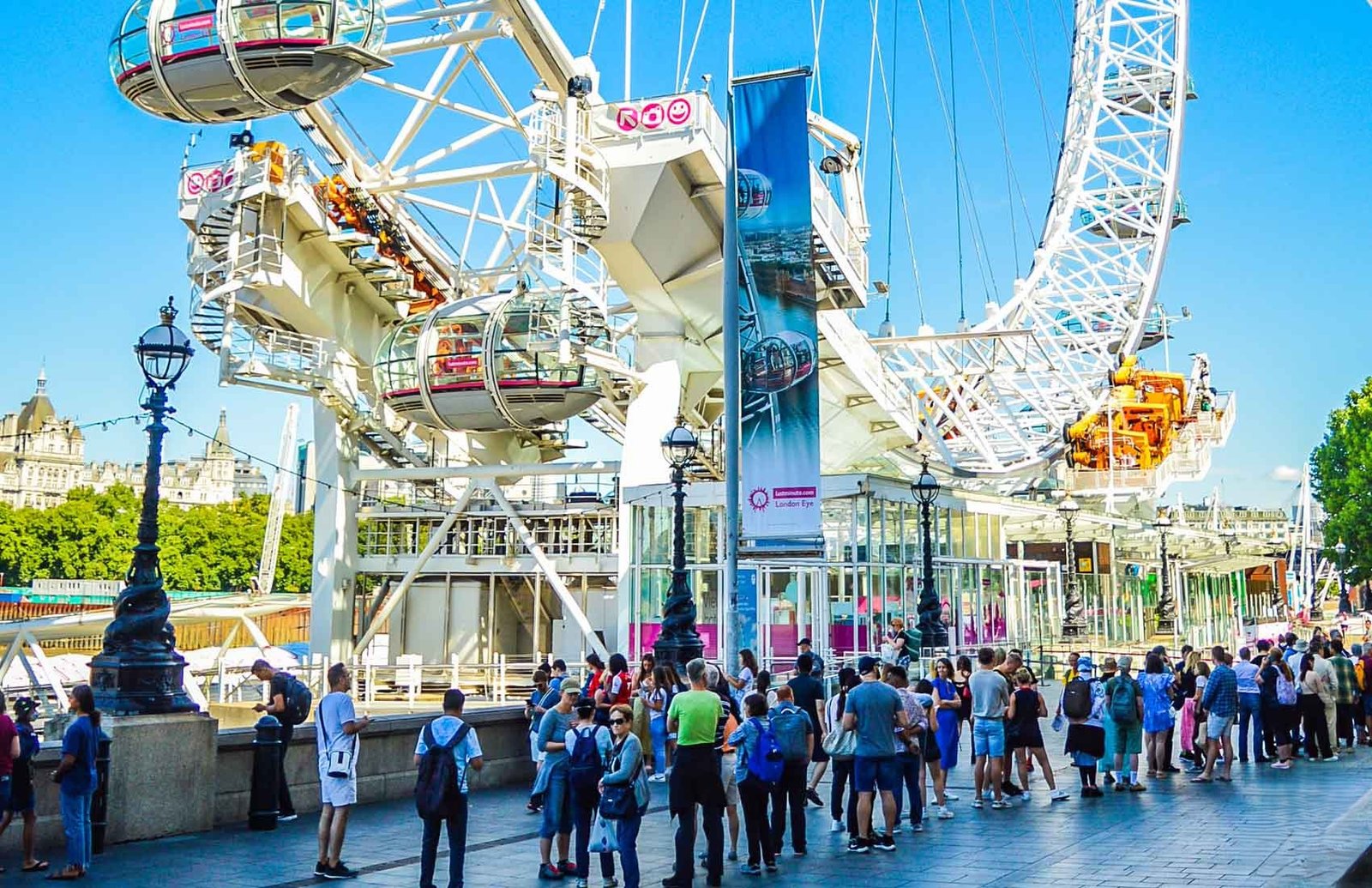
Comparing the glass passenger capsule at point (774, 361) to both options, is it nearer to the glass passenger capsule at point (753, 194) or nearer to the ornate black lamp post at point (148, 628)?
the glass passenger capsule at point (753, 194)

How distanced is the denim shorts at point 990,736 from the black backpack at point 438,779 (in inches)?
267

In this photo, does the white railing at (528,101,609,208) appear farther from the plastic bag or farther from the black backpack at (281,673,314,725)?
the plastic bag

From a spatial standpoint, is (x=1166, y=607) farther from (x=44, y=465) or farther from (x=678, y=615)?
(x=44, y=465)

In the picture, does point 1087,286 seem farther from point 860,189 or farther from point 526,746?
point 526,746

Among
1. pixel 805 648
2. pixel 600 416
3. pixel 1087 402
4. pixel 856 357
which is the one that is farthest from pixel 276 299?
pixel 1087 402

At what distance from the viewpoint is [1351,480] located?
5556 centimetres

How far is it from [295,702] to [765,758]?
5.33 metres

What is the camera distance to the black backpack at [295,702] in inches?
521

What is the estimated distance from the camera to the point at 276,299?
33.5 meters

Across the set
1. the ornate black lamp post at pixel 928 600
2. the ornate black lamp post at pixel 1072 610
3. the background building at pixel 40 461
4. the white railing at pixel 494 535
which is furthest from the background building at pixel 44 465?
the ornate black lamp post at pixel 928 600

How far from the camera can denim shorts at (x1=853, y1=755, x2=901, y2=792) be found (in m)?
A: 11.8

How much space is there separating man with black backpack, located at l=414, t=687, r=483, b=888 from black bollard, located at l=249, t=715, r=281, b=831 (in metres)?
3.58

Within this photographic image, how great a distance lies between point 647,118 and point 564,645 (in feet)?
80.7

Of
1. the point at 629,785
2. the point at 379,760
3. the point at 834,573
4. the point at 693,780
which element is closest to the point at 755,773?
A: the point at 693,780
